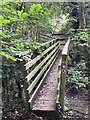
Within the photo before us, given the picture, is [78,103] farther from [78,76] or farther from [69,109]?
[78,76]

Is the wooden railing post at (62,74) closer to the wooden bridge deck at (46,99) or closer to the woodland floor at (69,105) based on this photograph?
the wooden bridge deck at (46,99)

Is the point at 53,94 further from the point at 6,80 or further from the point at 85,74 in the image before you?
the point at 85,74

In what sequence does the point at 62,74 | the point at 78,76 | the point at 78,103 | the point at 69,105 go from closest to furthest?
the point at 62,74, the point at 69,105, the point at 78,103, the point at 78,76

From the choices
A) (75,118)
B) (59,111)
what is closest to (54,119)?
(59,111)

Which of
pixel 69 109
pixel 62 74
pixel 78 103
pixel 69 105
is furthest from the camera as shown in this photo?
pixel 78 103

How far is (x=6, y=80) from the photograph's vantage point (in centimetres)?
552

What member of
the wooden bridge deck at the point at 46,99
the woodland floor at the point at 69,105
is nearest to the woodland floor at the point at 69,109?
the woodland floor at the point at 69,105

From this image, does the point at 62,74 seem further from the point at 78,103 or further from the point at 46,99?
the point at 78,103

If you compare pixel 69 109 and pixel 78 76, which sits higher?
pixel 78 76

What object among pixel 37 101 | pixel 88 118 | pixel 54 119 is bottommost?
pixel 88 118

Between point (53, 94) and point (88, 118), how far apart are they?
192 centimetres

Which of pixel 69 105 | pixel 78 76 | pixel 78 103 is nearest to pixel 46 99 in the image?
pixel 69 105

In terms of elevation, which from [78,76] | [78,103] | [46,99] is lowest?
[78,103]

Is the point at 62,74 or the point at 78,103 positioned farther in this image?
the point at 78,103
